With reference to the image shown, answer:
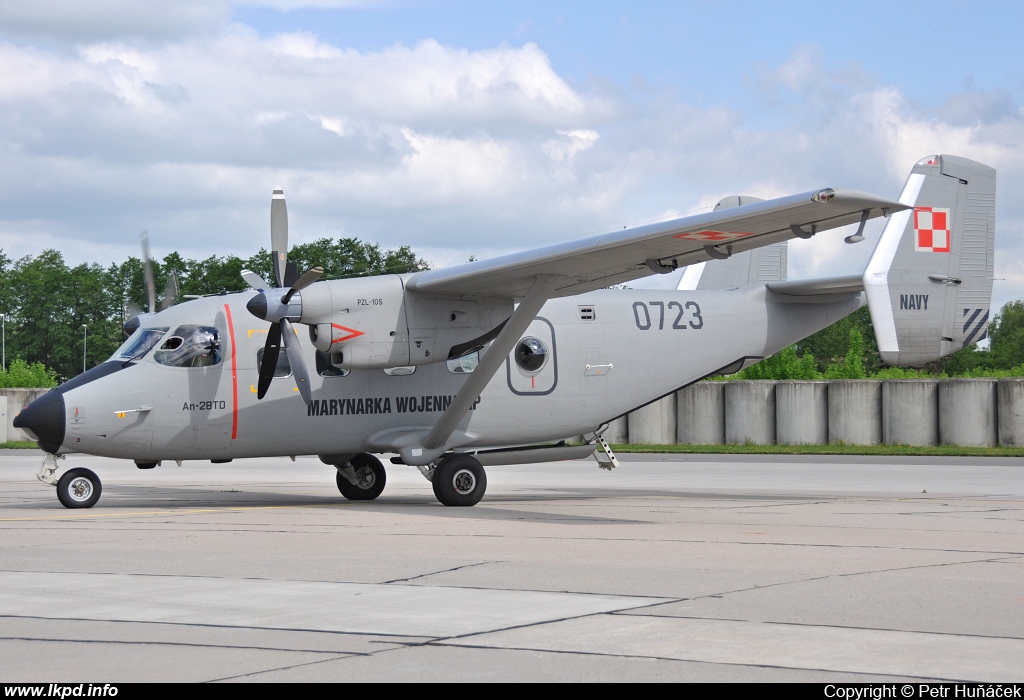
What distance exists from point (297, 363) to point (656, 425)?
26.6 meters

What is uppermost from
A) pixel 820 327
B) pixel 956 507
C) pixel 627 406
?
pixel 820 327

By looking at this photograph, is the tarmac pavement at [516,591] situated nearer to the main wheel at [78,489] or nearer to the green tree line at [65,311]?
the main wheel at [78,489]

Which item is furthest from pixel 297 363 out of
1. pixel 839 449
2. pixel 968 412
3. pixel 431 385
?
pixel 968 412

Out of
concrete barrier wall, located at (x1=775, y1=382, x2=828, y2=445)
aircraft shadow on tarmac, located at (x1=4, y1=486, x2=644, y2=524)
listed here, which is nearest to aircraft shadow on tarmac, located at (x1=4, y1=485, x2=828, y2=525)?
aircraft shadow on tarmac, located at (x1=4, y1=486, x2=644, y2=524)

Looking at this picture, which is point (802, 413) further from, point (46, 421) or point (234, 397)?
point (46, 421)

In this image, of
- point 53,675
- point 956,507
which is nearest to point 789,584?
point 53,675

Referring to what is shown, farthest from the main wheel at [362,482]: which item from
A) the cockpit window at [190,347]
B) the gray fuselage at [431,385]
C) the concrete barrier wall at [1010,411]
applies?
the concrete barrier wall at [1010,411]

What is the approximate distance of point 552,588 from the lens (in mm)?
8516

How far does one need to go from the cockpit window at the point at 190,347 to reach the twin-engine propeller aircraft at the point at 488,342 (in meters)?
0.02

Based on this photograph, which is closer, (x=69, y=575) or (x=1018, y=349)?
(x=69, y=575)

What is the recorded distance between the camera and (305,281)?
15.4 m

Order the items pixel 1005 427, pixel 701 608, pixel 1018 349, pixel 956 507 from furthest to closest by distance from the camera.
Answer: pixel 1018 349 → pixel 1005 427 → pixel 956 507 → pixel 701 608

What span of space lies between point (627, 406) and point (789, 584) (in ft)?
33.7

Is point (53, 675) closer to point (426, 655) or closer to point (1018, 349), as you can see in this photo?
point (426, 655)
